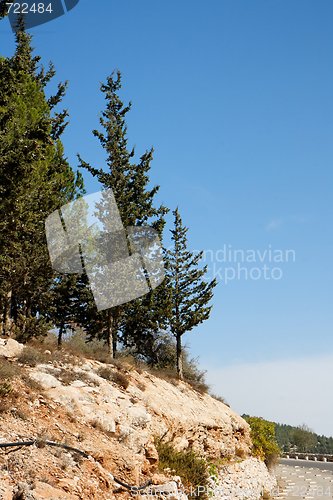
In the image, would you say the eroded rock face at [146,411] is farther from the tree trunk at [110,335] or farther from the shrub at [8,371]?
the tree trunk at [110,335]

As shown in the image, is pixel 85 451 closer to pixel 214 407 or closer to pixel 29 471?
pixel 29 471

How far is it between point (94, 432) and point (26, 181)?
8124mm

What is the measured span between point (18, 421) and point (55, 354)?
5833 mm

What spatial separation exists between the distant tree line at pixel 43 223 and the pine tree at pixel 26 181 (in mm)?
33

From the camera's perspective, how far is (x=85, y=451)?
10.9 meters

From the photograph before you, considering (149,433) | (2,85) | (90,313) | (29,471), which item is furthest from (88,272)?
(29,471)

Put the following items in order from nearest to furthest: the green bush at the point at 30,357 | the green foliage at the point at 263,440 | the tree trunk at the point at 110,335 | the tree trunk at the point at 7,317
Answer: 1. the green bush at the point at 30,357
2. the tree trunk at the point at 7,317
3. the tree trunk at the point at 110,335
4. the green foliage at the point at 263,440

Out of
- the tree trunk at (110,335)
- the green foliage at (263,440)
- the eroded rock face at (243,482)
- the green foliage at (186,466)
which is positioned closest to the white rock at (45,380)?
the green foliage at (186,466)

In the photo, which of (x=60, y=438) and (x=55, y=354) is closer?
(x=60, y=438)

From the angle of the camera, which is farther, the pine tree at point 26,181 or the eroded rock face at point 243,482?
the eroded rock face at point 243,482

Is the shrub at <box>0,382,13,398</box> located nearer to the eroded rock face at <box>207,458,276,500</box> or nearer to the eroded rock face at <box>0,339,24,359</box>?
the eroded rock face at <box>0,339,24,359</box>

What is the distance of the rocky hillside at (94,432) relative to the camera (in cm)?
948

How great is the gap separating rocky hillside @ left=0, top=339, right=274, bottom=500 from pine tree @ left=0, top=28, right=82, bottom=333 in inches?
171

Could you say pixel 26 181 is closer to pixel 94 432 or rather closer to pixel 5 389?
pixel 5 389
